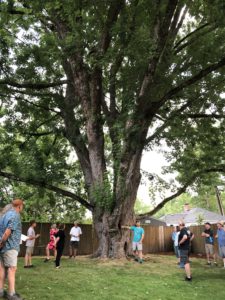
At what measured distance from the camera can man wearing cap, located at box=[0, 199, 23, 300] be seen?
5758mm

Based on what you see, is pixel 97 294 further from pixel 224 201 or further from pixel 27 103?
pixel 224 201

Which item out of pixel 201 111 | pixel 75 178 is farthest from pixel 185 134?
pixel 75 178

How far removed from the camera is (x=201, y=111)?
1562 cm

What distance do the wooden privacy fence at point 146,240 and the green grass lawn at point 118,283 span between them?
5919mm

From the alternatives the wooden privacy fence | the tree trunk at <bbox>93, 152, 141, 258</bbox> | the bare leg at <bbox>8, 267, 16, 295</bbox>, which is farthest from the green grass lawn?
the wooden privacy fence

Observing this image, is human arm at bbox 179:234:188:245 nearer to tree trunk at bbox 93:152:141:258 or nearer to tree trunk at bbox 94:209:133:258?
tree trunk at bbox 93:152:141:258

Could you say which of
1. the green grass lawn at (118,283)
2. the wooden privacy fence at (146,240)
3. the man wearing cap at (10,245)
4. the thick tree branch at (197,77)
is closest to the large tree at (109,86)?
the thick tree branch at (197,77)

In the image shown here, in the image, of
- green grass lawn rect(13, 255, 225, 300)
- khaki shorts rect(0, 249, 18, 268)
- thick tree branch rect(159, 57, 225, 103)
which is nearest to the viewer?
khaki shorts rect(0, 249, 18, 268)

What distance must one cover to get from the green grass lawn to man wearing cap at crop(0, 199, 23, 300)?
803mm

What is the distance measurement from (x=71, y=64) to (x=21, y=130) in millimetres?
4766

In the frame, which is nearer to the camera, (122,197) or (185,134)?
(122,197)

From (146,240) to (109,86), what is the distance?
11.6m

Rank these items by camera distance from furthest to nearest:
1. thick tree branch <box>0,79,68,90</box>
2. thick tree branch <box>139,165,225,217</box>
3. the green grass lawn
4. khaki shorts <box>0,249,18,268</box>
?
thick tree branch <box>139,165,225,217</box>
thick tree branch <box>0,79,68,90</box>
the green grass lawn
khaki shorts <box>0,249,18,268</box>

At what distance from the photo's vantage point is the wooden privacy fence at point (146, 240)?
17.6m
